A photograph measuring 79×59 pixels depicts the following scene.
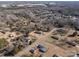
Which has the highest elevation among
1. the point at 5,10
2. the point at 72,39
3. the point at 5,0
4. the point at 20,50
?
the point at 5,0

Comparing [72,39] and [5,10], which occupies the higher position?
[5,10]

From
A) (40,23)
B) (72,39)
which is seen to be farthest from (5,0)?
(72,39)

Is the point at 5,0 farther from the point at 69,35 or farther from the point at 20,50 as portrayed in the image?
the point at 69,35

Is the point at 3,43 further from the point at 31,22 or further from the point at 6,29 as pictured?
the point at 31,22

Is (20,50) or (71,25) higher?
(71,25)

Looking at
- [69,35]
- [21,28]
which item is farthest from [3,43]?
[69,35]

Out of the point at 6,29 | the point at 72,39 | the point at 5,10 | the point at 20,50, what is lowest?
the point at 20,50

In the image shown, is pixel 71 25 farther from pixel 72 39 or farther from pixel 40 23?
pixel 40 23

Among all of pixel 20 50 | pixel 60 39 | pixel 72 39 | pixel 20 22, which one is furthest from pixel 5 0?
pixel 72 39
